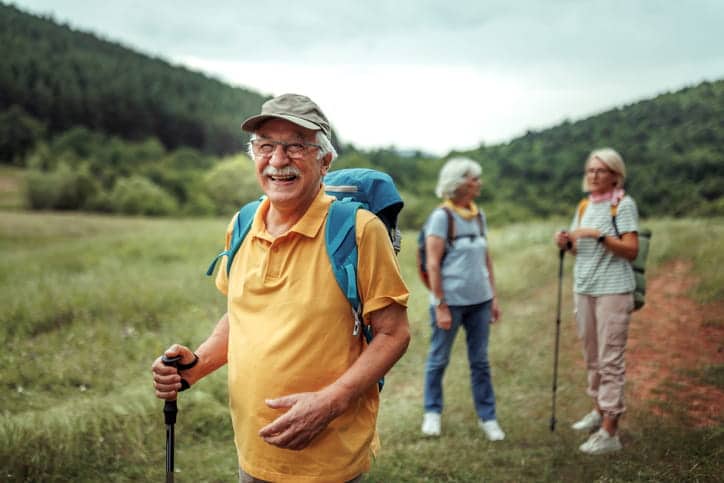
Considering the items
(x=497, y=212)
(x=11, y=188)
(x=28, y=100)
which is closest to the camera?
(x=11, y=188)

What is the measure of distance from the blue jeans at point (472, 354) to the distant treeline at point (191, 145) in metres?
5.51

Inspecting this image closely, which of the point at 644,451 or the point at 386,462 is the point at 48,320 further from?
the point at 644,451

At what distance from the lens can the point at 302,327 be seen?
75.6 inches

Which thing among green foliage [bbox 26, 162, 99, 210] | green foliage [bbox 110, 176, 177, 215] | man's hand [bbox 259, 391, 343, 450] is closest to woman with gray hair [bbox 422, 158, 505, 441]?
man's hand [bbox 259, 391, 343, 450]

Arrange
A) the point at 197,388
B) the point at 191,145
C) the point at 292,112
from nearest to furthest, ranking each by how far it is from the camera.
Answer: the point at 292,112 → the point at 197,388 → the point at 191,145

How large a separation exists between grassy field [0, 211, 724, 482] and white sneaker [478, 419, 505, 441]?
4.3 inches

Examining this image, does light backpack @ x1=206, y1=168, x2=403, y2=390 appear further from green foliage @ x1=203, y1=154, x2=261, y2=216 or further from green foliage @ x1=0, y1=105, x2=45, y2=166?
green foliage @ x1=203, y1=154, x2=261, y2=216

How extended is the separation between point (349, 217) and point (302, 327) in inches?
15.0

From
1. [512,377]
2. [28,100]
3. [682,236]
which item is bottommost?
[512,377]

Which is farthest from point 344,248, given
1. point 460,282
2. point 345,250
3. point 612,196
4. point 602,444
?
point 602,444

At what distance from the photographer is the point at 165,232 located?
14758mm

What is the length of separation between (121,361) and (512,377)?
13.0 ft

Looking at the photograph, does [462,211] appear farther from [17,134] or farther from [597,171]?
[17,134]

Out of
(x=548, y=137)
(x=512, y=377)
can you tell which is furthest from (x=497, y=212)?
(x=512, y=377)
